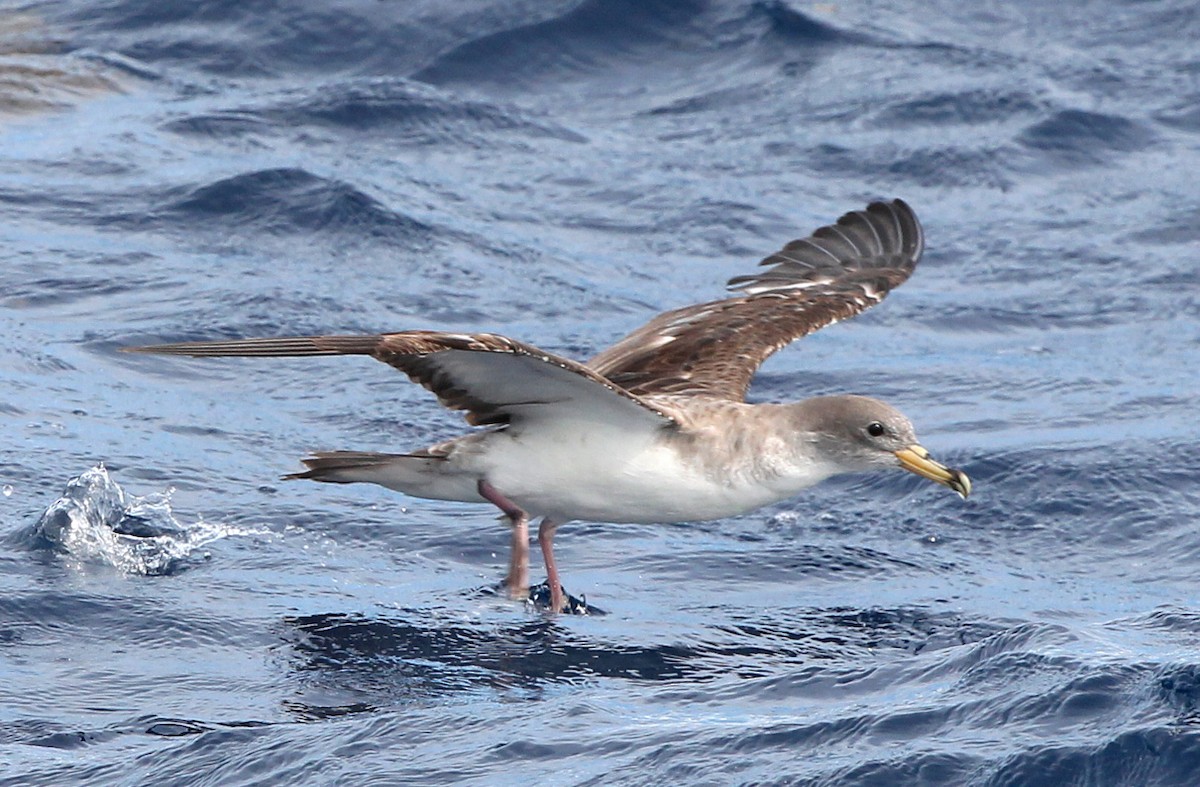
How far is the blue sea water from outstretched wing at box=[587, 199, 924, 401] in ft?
3.11

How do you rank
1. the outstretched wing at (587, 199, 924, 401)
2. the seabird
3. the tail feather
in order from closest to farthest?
the seabird
the tail feather
the outstretched wing at (587, 199, 924, 401)

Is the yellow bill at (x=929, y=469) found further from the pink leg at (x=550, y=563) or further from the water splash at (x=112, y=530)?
the water splash at (x=112, y=530)

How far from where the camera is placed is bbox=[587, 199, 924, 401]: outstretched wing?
9.19 m

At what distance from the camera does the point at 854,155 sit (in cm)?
1609

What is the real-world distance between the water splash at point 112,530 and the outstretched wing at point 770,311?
2.16 m

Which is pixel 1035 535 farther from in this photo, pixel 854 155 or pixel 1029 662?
pixel 854 155

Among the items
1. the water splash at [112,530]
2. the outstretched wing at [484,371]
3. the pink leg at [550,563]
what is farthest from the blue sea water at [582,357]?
the outstretched wing at [484,371]

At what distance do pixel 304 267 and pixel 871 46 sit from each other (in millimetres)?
6995

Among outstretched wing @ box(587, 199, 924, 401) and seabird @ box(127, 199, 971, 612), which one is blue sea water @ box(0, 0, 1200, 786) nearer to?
seabird @ box(127, 199, 971, 612)

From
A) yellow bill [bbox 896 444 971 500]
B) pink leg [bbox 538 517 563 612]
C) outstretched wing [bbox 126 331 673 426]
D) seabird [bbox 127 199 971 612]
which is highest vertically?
outstretched wing [bbox 126 331 673 426]

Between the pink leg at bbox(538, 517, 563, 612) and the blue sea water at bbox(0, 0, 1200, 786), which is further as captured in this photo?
the pink leg at bbox(538, 517, 563, 612)

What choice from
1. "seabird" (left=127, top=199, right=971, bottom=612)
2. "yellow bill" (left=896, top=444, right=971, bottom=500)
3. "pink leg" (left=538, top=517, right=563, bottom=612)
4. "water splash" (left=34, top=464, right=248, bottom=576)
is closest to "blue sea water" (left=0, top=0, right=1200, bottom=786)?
"water splash" (left=34, top=464, right=248, bottom=576)

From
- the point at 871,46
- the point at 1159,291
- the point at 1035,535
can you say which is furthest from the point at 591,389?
the point at 871,46

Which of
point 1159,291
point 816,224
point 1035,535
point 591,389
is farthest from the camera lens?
point 816,224
